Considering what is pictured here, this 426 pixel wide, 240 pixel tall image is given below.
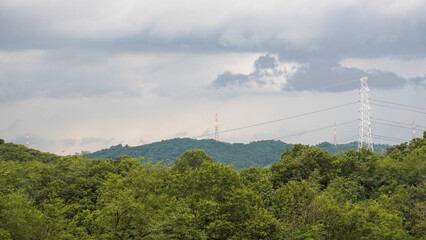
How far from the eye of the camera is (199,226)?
41.8 metres

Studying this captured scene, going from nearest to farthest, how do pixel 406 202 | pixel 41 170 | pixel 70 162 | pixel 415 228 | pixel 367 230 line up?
1. pixel 367 230
2. pixel 415 228
3. pixel 406 202
4. pixel 41 170
5. pixel 70 162

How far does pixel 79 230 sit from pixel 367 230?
2324cm

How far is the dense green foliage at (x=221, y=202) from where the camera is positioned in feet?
132

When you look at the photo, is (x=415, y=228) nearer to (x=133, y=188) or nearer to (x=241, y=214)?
(x=241, y=214)

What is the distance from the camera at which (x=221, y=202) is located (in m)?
43.6

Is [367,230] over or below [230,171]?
below

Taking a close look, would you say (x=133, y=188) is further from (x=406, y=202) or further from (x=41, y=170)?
(x=406, y=202)

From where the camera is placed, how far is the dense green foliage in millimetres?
40188

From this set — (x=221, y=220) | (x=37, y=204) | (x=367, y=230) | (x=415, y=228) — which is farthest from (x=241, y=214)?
(x=37, y=204)

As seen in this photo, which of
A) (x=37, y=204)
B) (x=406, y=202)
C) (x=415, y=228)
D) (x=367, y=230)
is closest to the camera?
(x=367, y=230)

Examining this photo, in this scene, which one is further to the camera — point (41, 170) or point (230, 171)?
point (41, 170)

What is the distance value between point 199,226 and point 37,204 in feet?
74.7

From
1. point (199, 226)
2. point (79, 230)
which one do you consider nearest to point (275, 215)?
point (199, 226)

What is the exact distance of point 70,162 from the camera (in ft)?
221
